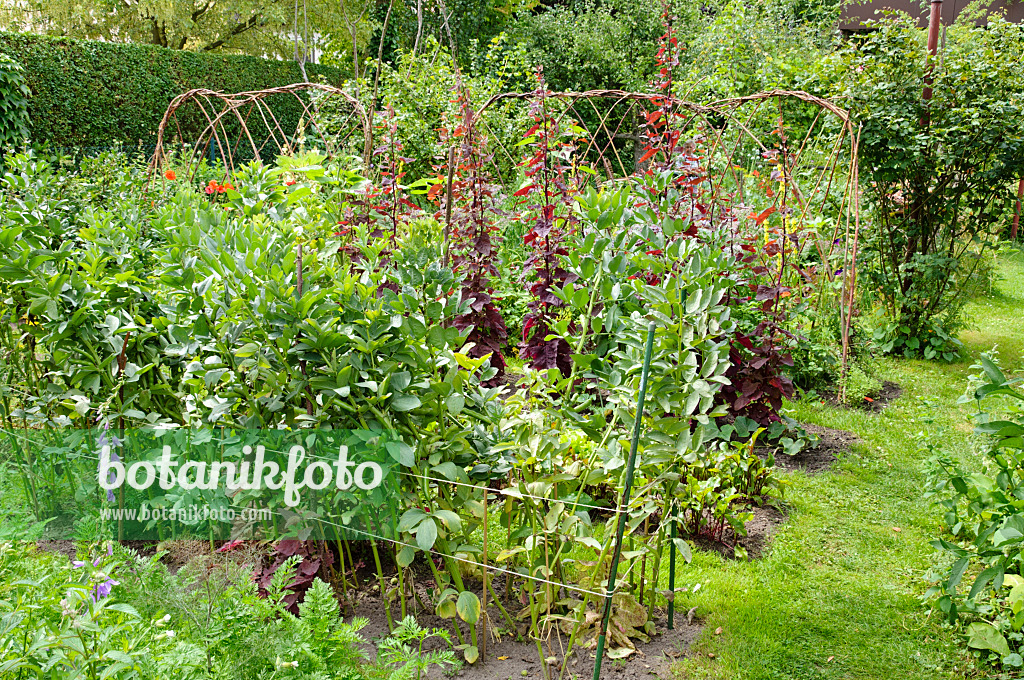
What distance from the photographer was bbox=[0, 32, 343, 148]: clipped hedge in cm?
990

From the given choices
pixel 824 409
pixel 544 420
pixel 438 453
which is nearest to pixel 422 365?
pixel 438 453

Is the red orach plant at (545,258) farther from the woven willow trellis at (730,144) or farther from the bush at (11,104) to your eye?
the bush at (11,104)

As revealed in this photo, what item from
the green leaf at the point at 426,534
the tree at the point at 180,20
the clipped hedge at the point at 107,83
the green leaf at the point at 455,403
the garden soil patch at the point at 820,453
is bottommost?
the garden soil patch at the point at 820,453

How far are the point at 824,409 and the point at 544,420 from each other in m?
3.00

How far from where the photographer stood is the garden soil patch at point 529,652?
1.94m

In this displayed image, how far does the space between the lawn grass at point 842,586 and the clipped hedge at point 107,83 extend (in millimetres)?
10180

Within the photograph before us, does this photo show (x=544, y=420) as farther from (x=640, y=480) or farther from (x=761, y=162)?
(x=761, y=162)

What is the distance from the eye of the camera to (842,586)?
270cm

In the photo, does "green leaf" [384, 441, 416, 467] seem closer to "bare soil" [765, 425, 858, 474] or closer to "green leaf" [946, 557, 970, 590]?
"green leaf" [946, 557, 970, 590]

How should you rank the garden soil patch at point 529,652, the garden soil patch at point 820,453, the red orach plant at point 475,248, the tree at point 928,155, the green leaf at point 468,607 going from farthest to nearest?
the tree at point 928,155, the garden soil patch at point 820,453, the red orach plant at point 475,248, the garden soil patch at point 529,652, the green leaf at point 468,607

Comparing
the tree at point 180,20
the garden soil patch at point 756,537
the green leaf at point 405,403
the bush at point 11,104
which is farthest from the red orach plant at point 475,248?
the tree at point 180,20

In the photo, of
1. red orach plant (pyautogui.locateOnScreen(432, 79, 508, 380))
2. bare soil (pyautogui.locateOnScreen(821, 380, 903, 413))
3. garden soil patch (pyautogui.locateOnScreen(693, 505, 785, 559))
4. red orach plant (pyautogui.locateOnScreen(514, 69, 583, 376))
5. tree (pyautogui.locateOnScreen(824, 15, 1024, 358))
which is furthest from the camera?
tree (pyautogui.locateOnScreen(824, 15, 1024, 358))

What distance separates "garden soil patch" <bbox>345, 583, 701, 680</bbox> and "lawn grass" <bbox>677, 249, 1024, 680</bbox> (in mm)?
65

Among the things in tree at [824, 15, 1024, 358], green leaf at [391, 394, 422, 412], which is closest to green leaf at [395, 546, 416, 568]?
green leaf at [391, 394, 422, 412]
